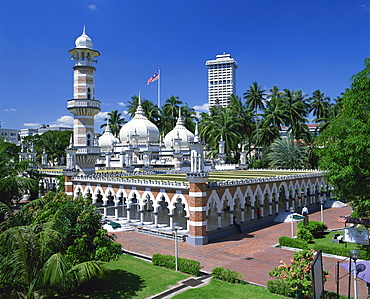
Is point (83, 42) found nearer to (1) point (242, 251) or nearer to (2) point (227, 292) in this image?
(1) point (242, 251)

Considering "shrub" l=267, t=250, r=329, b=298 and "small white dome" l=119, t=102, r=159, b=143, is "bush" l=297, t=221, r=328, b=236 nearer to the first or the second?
"shrub" l=267, t=250, r=329, b=298

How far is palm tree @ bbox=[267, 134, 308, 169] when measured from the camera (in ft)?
182

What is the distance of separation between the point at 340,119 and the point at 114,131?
240ft

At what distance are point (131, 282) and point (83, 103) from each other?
2865 centimetres

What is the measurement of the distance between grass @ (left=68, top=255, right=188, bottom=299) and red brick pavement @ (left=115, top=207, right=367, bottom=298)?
2.89 meters

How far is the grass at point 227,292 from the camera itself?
14582 millimetres

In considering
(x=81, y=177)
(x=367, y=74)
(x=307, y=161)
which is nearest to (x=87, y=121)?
(x=81, y=177)

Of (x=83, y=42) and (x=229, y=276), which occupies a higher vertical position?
(x=83, y=42)

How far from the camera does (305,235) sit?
81.2 ft

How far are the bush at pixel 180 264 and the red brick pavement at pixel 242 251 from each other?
1.53 m

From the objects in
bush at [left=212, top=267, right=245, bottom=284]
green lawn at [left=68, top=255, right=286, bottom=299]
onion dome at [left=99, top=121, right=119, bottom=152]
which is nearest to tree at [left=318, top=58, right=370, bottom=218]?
bush at [left=212, top=267, right=245, bottom=284]

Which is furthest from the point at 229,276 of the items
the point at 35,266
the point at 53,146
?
the point at 53,146

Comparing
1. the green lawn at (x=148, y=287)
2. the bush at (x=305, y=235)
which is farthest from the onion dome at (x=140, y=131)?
the green lawn at (x=148, y=287)

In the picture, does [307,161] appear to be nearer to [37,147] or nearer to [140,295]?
[140,295]
